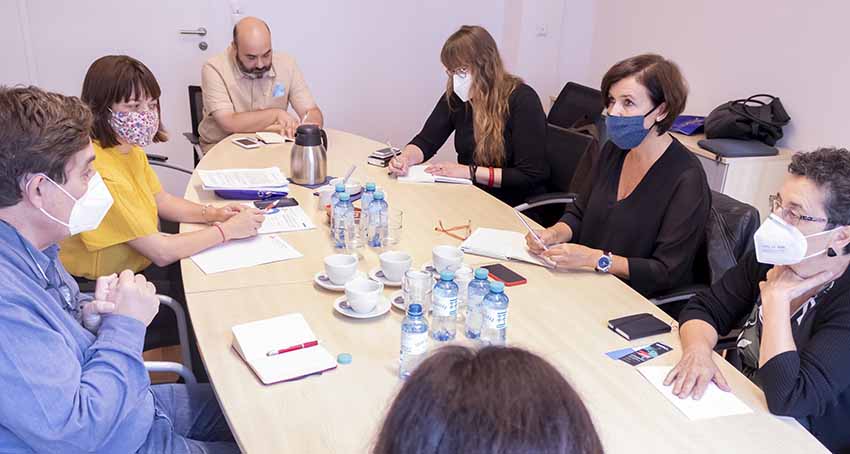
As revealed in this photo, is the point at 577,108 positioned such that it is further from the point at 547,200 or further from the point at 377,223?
the point at 377,223

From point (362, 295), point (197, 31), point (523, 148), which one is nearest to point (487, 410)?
point (362, 295)

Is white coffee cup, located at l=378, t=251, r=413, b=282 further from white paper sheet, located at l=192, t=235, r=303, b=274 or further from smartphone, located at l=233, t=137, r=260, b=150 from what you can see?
smartphone, located at l=233, t=137, r=260, b=150

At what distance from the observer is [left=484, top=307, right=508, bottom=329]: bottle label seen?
1491 millimetres

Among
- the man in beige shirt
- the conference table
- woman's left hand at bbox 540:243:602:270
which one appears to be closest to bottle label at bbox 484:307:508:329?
the conference table

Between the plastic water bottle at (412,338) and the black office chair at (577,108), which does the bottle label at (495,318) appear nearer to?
the plastic water bottle at (412,338)

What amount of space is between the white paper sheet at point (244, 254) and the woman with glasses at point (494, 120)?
919 millimetres

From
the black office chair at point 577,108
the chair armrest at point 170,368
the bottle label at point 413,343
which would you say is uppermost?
the black office chair at point 577,108

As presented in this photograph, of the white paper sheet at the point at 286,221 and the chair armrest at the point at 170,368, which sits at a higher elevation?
the white paper sheet at the point at 286,221

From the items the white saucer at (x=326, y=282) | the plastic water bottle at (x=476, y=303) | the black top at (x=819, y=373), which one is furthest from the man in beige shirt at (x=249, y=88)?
the black top at (x=819, y=373)

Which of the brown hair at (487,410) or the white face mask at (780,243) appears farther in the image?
the white face mask at (780,243)

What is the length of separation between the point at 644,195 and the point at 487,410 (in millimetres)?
1667

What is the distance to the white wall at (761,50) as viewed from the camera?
337cm

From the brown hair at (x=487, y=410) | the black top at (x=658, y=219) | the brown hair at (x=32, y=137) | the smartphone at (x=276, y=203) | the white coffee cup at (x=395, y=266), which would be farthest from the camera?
the smartphone at (x=276, y=203)

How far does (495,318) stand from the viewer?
149 centimetres
